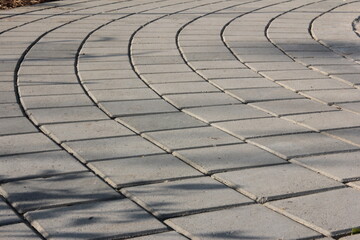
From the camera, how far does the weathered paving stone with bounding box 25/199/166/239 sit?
11.0 ft

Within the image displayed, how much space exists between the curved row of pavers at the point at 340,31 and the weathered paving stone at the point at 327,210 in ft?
11.8

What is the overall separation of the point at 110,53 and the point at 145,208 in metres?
3.85

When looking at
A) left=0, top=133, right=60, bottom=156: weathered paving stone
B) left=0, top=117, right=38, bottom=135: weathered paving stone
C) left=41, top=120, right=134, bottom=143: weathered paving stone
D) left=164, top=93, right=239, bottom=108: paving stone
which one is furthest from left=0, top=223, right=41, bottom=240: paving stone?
left=164, top=93, right=239, bottom=108: paving stone

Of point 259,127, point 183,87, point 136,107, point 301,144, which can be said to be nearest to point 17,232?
point 301,144

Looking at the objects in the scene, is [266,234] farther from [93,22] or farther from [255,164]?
[93,22]

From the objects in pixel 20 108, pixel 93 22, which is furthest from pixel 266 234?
pixel 93 22

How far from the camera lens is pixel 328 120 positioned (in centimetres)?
523

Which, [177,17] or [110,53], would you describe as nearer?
[110,53]

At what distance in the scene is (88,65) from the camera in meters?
6.82

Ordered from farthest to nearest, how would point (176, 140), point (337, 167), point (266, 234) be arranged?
point (176, 140) → point (337, 167) → point (266, 234)


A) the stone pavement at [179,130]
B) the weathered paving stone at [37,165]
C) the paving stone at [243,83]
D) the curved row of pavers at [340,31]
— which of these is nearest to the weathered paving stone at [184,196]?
the stone pavement at [179,130]

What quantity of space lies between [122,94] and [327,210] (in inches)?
101

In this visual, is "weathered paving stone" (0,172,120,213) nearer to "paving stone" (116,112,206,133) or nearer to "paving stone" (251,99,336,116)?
"paving stone" (116,112,206,133)

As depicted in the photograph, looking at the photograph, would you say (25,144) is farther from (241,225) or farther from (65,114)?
(241,225)
